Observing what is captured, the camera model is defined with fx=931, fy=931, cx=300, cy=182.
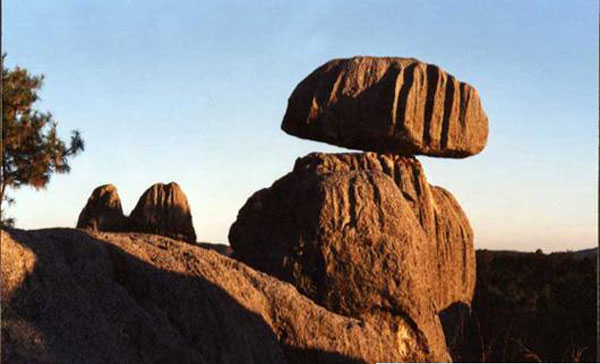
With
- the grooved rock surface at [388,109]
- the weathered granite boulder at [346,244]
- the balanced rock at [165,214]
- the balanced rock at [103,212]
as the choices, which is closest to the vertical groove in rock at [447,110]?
the grooved rock surface at [388,109]

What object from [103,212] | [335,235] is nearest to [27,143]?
[103,212]

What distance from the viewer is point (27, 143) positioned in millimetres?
21312

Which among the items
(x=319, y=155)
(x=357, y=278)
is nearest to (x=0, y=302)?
(x=357, y=278)

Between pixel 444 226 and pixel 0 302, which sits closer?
pixel 0 302

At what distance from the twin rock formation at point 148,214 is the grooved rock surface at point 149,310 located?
7860 mm

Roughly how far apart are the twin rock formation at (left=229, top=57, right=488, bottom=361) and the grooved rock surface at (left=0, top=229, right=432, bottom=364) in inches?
83.4

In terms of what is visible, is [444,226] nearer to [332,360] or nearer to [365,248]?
[365,248]

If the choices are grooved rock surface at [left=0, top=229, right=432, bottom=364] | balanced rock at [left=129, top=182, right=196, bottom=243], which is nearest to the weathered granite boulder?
balanced rock at [left=129, top=182, right=196, bottom=243]

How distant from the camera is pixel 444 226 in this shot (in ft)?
63.4

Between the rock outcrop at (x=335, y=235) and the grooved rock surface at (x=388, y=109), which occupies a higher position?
the grooved rock surface at (x=388, y=109)

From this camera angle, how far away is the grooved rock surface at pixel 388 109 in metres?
20.0

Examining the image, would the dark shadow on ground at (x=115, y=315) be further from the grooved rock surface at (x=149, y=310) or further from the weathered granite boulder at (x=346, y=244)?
the weathered granite boulder at (x=346, y=244)

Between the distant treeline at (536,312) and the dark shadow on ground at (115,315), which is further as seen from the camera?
the distant treeline at (536,312)

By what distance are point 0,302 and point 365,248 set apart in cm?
660
